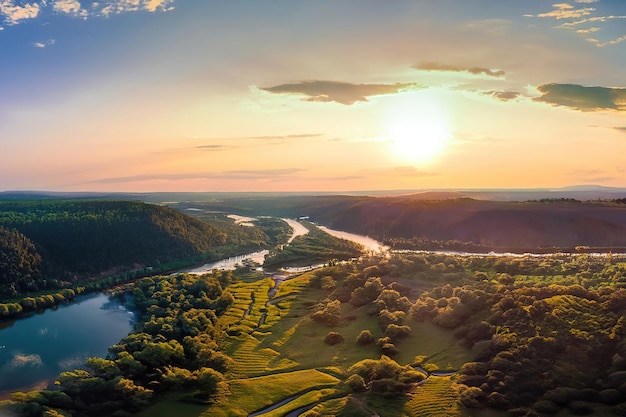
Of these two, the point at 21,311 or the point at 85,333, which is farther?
the point at 21,311

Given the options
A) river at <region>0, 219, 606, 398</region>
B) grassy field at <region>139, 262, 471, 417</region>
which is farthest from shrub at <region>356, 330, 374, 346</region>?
river at <region>0, 219, 606, 398</region>

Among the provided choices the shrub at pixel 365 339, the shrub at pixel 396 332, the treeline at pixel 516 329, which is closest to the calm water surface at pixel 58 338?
the treeline at pixel 516 329

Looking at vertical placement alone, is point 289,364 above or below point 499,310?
below

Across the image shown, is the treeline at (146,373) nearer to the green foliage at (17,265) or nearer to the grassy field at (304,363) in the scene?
the grassy field at (304,363)

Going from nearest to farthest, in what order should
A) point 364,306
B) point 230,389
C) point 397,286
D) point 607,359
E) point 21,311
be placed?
point 607,359 → point 230,389 → point 364,306 → point 397,286 → point 21,311

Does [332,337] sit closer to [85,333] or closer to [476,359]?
[476,359]

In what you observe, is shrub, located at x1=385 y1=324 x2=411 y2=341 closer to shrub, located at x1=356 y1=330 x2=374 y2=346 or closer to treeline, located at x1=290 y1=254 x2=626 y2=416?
treeline, located at x1=290 y1=254 x2=626 y2=416

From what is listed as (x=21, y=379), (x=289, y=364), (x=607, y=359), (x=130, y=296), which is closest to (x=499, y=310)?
(x=607, y=359)
